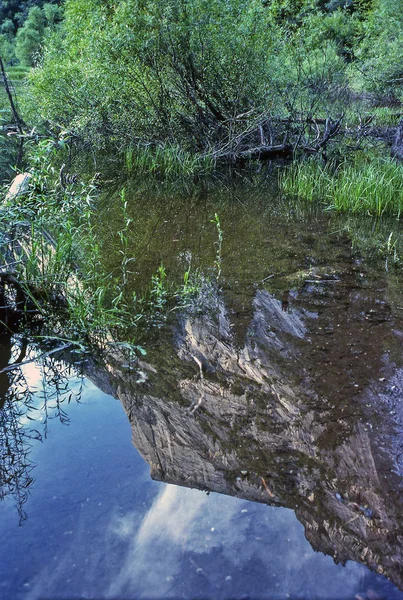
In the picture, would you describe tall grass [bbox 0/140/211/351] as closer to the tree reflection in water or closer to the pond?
the pond

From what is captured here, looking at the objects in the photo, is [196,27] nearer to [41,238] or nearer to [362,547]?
[41,238]

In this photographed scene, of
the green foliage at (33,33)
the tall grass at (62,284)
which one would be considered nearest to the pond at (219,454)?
the tall grass at (62,284)

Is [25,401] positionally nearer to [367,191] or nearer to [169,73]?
[367,191]

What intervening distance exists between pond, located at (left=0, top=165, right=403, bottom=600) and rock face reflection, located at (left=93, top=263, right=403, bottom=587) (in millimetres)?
10

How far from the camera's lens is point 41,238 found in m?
4.28

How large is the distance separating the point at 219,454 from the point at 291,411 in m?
0.61

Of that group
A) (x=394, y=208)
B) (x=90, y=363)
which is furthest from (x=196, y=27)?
(x=90, y=363)

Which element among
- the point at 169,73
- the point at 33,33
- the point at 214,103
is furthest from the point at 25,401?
the point at 33,33

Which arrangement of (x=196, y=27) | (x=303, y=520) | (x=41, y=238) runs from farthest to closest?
(x=196, y=27) < (x=41, y=238) < (x=303, y=520)

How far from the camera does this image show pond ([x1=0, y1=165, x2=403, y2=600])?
2.29 m

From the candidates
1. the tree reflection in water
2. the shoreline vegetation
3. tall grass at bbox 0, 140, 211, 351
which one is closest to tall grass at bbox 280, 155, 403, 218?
the shoreline vegetation

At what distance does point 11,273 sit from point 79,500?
2390mm

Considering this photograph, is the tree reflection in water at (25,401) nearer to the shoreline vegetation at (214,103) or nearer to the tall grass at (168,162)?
the shoreline vegetation at (214,103)

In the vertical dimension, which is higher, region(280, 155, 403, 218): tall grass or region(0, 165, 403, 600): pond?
region(0, 165, 403, 600): pond
